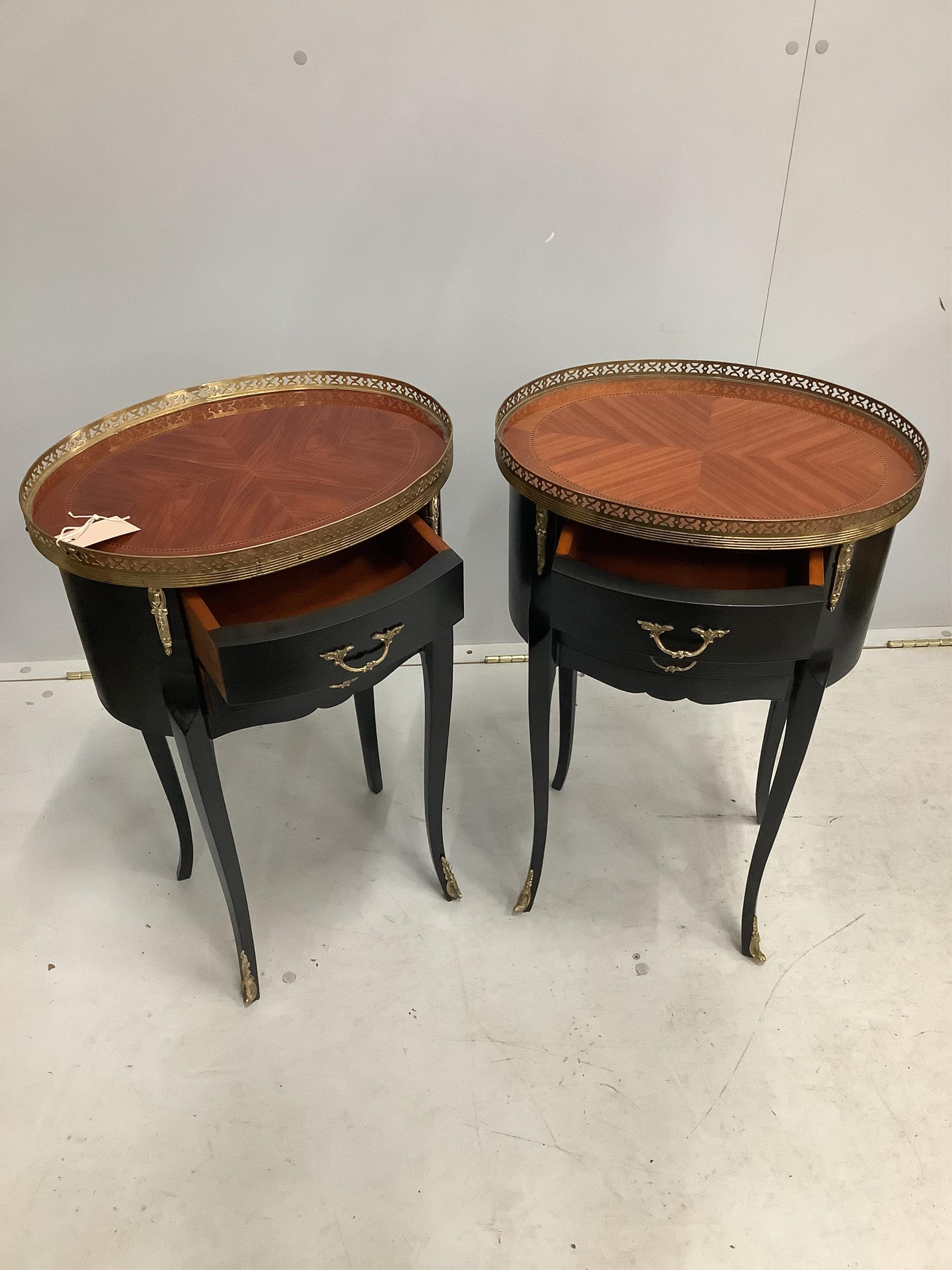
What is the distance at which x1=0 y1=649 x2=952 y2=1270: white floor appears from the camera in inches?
51.3

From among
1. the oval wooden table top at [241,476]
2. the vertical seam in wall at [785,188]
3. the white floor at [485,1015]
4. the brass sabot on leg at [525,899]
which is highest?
the vertical seam in wall at [785,188]

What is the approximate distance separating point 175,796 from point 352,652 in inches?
29.4

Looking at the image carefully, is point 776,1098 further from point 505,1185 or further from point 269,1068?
point 269,1068

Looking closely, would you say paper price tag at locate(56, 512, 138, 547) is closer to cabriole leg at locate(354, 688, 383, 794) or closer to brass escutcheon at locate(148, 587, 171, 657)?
brass escutcheon at locate(148, 587, 171, 657)

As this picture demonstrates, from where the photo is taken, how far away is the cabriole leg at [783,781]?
1.38 m

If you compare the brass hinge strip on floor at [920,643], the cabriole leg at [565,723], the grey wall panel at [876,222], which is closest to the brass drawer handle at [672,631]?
the cabriole leg at [565,723]

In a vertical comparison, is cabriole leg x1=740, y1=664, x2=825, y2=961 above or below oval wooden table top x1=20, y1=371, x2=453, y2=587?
below

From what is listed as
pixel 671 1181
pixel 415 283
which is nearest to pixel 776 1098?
pixel 671 1181

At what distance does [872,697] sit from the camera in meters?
2.31

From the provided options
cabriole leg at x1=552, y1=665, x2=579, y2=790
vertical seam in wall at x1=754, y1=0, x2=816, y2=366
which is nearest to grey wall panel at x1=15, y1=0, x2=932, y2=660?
vertical seam in wall at x1=754, y1=0, x2=816, y2=366

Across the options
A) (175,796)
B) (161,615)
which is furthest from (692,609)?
(175,796)

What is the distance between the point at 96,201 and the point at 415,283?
0.70 m

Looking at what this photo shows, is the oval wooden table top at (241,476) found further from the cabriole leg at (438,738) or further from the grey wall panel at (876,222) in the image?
the grey wall panel at (876,222)

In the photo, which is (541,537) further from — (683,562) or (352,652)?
(352,652)
